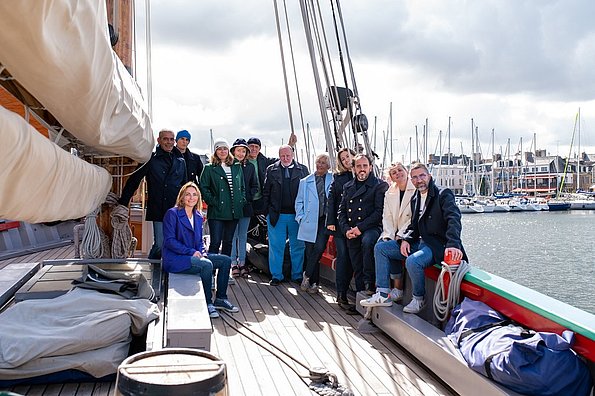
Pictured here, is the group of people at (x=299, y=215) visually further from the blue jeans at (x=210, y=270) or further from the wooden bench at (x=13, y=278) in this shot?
the wooden bench at (x=13, y=278)

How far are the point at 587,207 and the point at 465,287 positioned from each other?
60.2m

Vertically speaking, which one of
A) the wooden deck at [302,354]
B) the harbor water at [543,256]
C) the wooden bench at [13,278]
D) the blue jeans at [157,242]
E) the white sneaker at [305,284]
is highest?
the blue jeans at [157,242]

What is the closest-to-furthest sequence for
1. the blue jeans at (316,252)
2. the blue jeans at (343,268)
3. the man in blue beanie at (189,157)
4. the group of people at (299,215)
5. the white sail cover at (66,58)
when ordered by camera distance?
the white sail cover at (66,58), the group of people at (299,215), the blue jeans at (343,268), the blue jeans at (316,252), the man in blue beanie at (189,157)

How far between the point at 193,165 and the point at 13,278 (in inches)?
82.4

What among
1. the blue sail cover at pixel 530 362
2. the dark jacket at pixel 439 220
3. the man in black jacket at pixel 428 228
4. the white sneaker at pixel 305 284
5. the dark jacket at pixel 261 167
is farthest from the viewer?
the dark jacket at pixel 261 167

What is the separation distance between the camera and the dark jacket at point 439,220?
3.95m

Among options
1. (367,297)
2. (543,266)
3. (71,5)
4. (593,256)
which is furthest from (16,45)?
(593,256)

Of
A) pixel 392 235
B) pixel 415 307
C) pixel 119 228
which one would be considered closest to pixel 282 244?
pixel 119 228

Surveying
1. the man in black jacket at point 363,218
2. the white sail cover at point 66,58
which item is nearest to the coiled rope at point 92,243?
the man in black jacket at point 363,218

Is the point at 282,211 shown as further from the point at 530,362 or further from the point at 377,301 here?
the point at 530,362

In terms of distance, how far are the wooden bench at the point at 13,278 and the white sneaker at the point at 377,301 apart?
7.95ft

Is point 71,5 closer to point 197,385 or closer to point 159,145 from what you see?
point 197,385

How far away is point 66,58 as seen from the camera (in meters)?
1.61

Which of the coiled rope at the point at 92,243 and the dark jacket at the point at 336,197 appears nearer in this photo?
the dark jacket at the point at 336,197
